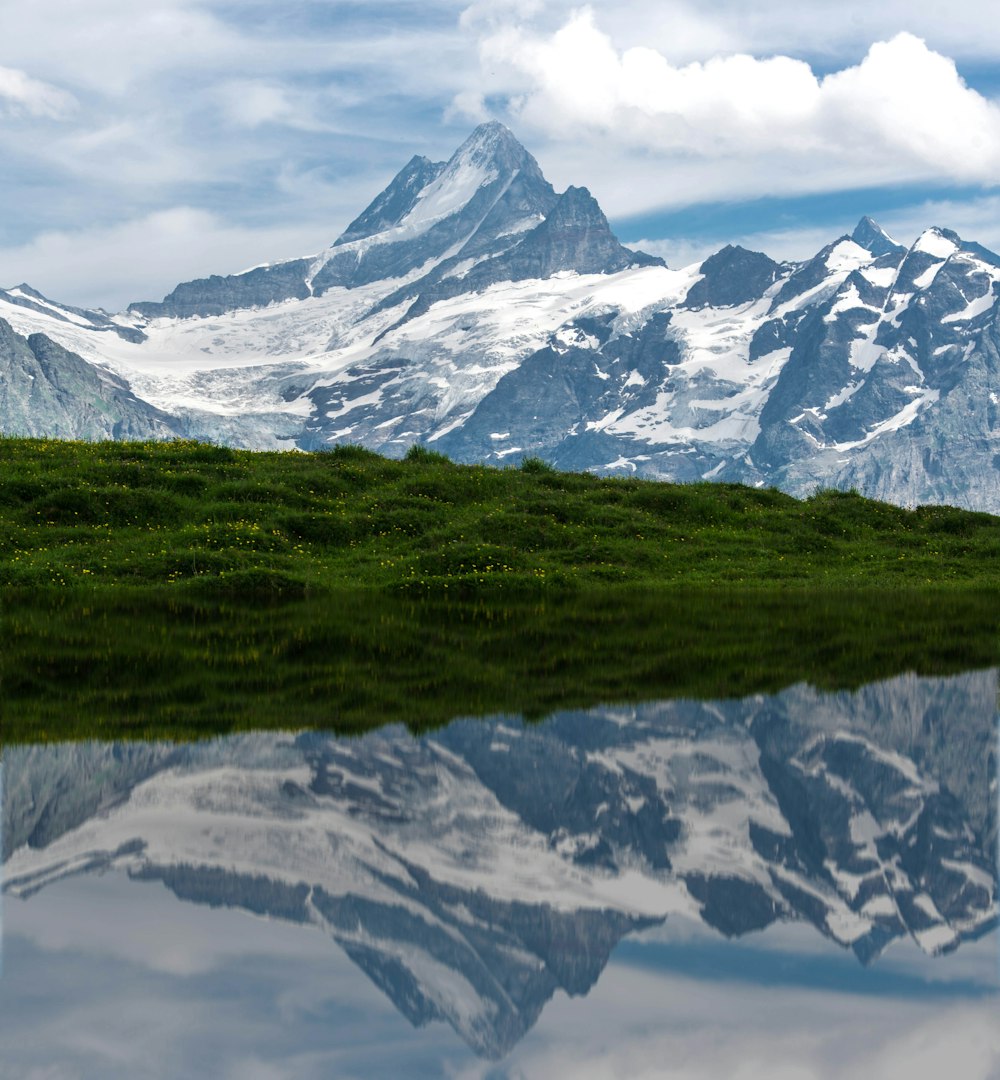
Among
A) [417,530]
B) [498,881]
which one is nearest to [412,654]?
[498,881]

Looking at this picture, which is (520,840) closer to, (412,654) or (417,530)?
(412,654)

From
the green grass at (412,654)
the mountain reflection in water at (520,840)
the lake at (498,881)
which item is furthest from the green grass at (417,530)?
the mountain reflection in water at (520,840)

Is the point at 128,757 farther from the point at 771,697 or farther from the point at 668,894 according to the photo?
the point at 771,697

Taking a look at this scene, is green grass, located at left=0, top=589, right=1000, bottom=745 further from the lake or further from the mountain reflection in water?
the mountain reflection in water

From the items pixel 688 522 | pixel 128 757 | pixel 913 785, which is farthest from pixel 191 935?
pixel 688 522

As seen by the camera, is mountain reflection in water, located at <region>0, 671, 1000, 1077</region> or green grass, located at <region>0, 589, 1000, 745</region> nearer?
mountain reflection in water, located at <region>0, 671, 1000, 1077</region>

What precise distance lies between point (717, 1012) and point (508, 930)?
5.77 feet

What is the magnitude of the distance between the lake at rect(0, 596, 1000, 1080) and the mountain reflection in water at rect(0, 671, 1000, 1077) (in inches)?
1.5

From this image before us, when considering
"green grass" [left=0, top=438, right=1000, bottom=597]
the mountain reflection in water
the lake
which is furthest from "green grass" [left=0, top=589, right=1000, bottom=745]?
"green grass" [left=0, top=438, right=1000, bottom=597]

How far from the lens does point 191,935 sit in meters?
9.40

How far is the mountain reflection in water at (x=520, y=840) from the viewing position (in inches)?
361

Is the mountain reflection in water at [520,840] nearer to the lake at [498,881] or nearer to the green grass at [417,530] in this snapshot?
the lake at [498,881]

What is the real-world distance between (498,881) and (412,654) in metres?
15.1

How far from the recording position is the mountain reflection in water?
9164 mm
